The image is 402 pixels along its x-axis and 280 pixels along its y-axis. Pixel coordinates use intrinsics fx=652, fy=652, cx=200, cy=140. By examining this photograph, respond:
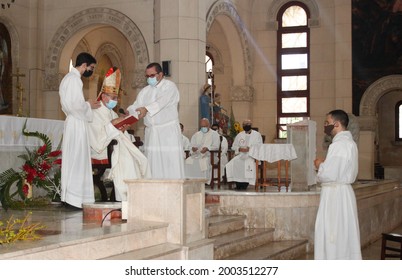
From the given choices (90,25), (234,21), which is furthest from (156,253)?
(234,21)

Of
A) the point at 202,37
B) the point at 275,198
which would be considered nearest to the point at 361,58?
the point at 202,37

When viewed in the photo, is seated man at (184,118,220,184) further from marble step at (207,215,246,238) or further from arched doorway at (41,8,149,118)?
marble step at (207,215,246,238)

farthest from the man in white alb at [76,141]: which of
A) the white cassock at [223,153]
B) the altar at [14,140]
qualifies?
the white cassock at [223,153]

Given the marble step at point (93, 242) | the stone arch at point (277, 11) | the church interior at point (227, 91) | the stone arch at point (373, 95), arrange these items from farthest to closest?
1. the stone arch at point (277, 11)
2. the stone arch at point (373, 95)
3. the church interior at point (227, 91)
4. the marble step at point (93, 242)

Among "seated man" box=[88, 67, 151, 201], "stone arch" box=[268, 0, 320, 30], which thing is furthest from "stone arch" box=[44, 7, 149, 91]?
"seated man" box=[88, 67, 151, 201]

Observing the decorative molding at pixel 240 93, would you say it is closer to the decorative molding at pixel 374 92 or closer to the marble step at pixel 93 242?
the decorative molding at pixel 374 92

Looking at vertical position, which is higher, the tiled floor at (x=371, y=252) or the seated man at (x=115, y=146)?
the seated man at (x=115, y=146)

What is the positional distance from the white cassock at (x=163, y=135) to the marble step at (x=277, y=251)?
1453mm

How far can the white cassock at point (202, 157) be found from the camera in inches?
528

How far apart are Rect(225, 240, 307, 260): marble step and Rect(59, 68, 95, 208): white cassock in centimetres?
219

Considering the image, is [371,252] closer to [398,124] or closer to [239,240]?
[239,240]

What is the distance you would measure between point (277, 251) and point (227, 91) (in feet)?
35.5
